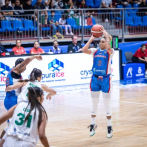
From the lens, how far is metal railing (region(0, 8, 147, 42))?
16.7 m

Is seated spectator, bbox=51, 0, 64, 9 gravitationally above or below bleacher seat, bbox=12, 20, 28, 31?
above

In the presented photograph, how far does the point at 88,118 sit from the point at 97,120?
0.32 m

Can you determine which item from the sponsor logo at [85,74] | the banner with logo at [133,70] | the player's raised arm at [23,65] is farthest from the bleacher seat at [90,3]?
the player's raised arm at [23,65]

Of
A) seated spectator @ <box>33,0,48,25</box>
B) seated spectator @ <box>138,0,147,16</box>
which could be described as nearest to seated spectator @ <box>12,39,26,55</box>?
seated spectator @ <box>33,0,48,25</box>

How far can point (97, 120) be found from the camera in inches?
380

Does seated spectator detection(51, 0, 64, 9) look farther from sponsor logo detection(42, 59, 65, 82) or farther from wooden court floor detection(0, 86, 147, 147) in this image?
wooden court floor detection(0, 86, 147, 147)

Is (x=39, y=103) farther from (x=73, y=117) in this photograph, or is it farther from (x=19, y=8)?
(x=19, y=8)

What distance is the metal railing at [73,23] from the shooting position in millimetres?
16688

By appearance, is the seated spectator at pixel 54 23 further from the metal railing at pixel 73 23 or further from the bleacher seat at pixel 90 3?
the bleacher seat at pixel 90 3

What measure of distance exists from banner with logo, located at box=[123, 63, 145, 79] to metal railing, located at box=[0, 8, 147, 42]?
1.93 metres

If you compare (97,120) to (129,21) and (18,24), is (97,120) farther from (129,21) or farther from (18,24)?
(129,21)

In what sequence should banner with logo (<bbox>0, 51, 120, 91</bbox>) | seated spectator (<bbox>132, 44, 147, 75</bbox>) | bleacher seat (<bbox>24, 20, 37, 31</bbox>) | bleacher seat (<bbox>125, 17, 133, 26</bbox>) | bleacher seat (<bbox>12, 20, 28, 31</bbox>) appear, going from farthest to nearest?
1. bleacher seat (<bbox>125, 17, 133, 26</bbox>)
2. seated spectator (<bbox>132, 44, 147, 75</bbox>)
3. bleacher seat (<bbox>24, 20, 37, 31</bbox>)
4. bleacher seat (<bbox>12, 20, 28, 31</bbox>)
5. banner with logo (<bbox>0, 51, 120, 91</bbox>)

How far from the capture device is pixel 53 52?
1590cm

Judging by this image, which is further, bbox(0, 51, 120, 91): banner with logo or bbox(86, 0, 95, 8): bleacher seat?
bbox(86, 0, 95, 8): bleacher seat
